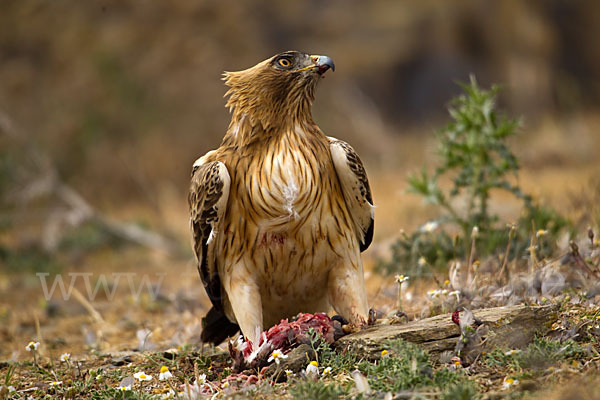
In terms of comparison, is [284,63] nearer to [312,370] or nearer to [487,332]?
[312,370]

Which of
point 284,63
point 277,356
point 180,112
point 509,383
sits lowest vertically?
point 509,383

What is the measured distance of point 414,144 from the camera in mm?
13844

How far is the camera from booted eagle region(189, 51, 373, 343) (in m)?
3.46

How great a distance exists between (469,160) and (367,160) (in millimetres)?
8027

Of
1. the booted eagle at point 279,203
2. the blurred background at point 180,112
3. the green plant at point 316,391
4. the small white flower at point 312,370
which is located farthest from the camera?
the blurred background at point 180,112

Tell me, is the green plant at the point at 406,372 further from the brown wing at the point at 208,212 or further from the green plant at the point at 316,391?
the brown wing at the point at 208,212

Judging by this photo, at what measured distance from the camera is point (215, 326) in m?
4.10

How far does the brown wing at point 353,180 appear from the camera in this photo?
3.57m

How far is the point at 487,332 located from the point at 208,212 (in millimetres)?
1562

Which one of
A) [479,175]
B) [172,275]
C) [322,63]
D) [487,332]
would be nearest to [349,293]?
[487,332]

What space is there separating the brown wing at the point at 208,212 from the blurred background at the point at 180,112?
1.11 metres

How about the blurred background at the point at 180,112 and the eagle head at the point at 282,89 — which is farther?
the blurred background at the point at 180,112

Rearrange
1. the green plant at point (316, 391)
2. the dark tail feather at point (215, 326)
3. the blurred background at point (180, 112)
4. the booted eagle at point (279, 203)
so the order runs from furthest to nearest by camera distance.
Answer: the blurred background at point (180, 112) < the dark tail feather at point (215, 326) < the booted eagle at point (279, 203) < the green plant at point (316, 391)

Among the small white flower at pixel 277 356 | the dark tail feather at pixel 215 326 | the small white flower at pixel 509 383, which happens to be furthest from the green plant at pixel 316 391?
the dark tail feather at pixel 215 326
